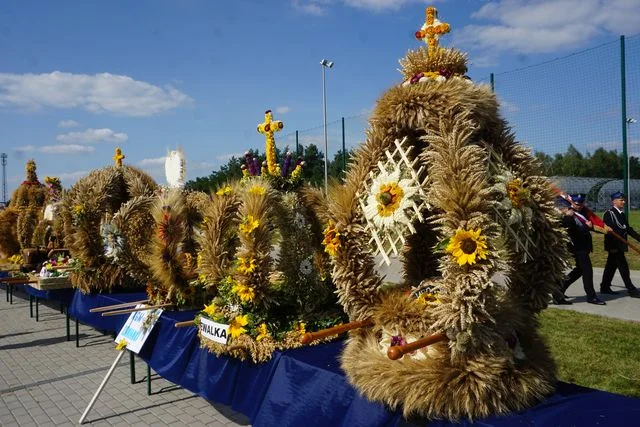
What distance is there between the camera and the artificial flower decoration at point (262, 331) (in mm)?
3291

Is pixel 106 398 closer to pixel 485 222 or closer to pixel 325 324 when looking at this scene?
pixel 325 324

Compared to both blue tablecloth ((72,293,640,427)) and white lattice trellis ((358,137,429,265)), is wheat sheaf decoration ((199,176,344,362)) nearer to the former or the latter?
blue tablecloth ((72,293,640,427))

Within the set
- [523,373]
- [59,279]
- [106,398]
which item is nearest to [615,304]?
[523,373]

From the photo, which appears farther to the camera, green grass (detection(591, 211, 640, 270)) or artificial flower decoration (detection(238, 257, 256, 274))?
green grass (detection(591, 211, 640, 270))

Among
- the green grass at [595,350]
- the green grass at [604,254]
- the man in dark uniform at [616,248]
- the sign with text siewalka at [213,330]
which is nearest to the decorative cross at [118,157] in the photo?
the sign with text siewalka at [213,330]

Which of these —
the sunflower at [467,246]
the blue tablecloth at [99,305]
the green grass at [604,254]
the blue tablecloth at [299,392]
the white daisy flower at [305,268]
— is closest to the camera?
the sunflower at [467,246]

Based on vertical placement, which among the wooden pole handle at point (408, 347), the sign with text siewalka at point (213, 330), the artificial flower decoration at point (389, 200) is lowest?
the sign with text siewalka at point (213, 330)

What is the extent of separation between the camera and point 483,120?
7.34 ft

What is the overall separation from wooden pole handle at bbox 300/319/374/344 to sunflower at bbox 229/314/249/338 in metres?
1.03

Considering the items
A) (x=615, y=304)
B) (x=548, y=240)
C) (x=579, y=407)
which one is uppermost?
(x=548, y=240)

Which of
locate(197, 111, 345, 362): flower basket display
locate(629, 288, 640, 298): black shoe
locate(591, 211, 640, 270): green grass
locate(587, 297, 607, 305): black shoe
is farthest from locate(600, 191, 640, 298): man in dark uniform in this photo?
locate(197, 111, 345, 362): flower basket display

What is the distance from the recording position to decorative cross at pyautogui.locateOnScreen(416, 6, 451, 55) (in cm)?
251

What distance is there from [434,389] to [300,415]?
3.21ft

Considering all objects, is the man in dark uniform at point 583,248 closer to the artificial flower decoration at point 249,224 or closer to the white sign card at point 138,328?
the artificial flower decoration at point 249,224
